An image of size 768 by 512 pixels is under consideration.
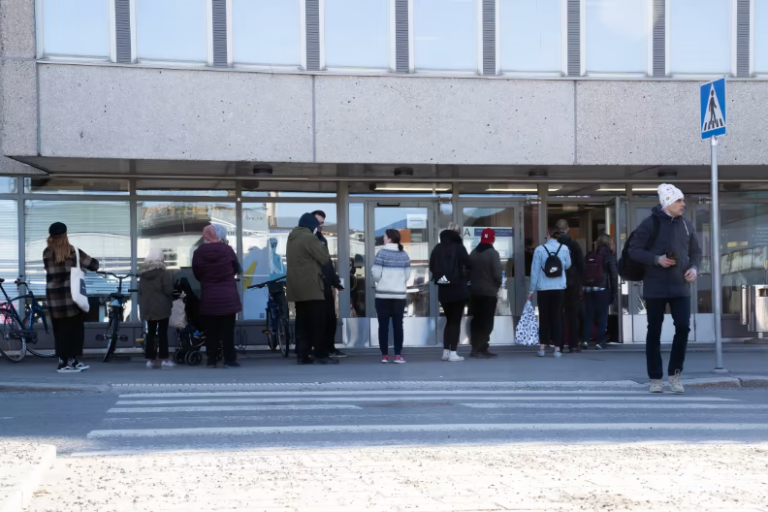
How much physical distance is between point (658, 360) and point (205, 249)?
5.76 meters

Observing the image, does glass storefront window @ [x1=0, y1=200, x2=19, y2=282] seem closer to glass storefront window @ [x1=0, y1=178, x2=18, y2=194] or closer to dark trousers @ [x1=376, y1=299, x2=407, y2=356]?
glass storefront window @ [x1=0, y1=178, x2=18, y2=194]

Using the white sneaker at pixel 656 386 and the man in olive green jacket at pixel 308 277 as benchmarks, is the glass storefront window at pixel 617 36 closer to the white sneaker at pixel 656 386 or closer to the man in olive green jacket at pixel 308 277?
the man in olive green jacket at pixel 308 277

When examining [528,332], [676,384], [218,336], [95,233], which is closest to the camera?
[676,384]

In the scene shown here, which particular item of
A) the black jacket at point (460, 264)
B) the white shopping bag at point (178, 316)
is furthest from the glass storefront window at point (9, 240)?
the black jacket at point (460, 264)

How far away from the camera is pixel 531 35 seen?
15258mm

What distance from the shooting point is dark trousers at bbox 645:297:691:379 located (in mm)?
9711

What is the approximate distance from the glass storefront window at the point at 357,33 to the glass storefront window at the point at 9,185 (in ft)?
15.8

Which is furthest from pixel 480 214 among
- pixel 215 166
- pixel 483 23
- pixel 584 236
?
pixel 215 166

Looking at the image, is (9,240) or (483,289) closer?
(483,289)

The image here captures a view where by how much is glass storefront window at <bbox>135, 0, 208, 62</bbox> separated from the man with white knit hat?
7101mm

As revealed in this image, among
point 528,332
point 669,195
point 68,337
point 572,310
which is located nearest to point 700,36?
point 572,310

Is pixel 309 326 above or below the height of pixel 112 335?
above

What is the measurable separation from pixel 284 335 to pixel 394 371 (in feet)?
8.69

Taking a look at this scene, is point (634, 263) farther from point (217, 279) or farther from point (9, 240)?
point (9, 240)
